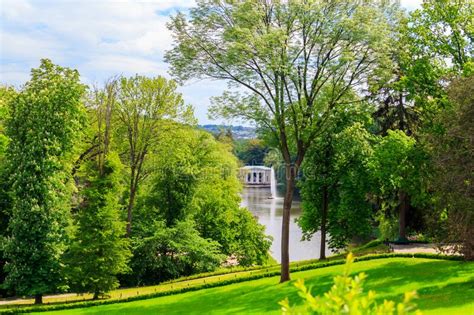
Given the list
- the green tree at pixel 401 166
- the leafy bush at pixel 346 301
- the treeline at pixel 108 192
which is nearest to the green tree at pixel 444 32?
the green tree at pixel 401 166

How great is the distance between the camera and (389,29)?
2366cm

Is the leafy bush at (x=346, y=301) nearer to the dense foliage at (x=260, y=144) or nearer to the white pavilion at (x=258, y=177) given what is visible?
the dense foliage at (x=260, y=144)

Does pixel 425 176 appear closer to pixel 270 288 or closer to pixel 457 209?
pixel 457 209

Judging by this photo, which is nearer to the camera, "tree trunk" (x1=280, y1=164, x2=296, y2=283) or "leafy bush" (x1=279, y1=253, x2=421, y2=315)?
"leafy bush" (x1=279, y1=253, x2=421, y2=315)

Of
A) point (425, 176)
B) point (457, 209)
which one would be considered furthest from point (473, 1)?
point (457, 209)

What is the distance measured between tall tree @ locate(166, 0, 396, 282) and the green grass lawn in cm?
228

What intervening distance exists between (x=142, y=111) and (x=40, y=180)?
9.67 meters

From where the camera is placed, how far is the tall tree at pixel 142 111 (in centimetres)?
3506

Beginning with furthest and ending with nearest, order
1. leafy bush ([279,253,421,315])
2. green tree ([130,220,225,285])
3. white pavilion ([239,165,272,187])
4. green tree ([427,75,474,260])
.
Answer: white pavilion ([239,165,272,187]) → green tree ([130,220,225,285]) → green tree ([427,75,474,260]) → leafy bush ([279,253,421,315])

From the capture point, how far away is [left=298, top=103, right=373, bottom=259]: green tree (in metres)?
31.7

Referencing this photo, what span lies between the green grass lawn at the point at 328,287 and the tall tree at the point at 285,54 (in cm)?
228

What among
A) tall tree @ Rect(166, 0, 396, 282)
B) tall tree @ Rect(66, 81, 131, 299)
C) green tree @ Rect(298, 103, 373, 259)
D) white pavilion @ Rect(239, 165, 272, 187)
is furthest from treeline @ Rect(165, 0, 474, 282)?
white pavilion @ Rect(239, 165, 272, 187)

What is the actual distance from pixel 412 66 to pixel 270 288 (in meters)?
12.2

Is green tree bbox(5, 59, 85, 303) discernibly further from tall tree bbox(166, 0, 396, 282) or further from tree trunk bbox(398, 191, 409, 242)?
tree trunk bbox(398, 191, 409, 242)
